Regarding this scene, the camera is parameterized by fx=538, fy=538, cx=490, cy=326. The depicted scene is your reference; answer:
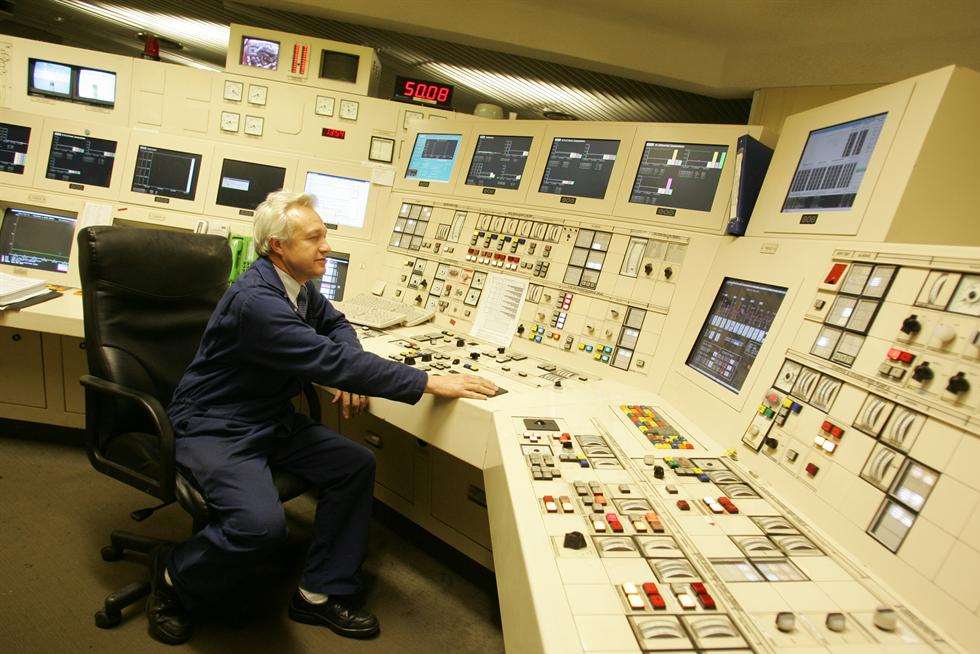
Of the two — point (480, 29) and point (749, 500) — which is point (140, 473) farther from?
point (480, 29)

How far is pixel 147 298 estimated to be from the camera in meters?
1.62

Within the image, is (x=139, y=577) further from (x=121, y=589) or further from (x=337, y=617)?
(x=337, y=617)

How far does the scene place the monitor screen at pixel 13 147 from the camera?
2557 millimetres

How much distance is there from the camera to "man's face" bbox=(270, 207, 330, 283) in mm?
1638

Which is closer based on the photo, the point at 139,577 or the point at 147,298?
the point at 147,298

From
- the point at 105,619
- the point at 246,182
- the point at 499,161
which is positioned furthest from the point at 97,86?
the point at 105,619

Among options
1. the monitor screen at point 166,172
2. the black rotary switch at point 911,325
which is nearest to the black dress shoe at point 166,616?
the monitor screen at point 166,172

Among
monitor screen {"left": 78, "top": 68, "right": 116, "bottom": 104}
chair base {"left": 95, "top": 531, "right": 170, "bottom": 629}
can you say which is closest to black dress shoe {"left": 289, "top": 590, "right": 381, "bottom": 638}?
chair base {"left": 95, "top": 531, "right": 170, "bottom": 629}

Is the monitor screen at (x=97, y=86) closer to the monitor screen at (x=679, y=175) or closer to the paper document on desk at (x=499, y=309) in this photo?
the paper document on desk at (x=499, y=309)

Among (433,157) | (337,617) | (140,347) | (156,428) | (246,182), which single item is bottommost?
(337,617)

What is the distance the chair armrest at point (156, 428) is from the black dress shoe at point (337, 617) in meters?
0.57

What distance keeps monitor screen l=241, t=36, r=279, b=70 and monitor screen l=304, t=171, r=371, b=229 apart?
0.66 meters

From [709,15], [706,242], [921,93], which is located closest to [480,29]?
[709,15]

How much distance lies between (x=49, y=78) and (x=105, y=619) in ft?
8.62
